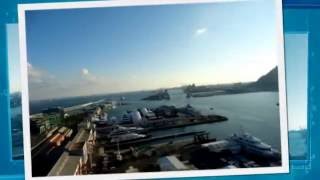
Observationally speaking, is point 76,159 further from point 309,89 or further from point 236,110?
point 309,89

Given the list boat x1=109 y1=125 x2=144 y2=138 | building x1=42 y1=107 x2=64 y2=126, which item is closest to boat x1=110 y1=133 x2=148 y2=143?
boat x1=109 y1=125 x2=144 y2=138

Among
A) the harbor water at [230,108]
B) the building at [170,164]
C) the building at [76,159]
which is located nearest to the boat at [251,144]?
the harbor water at [230,108]

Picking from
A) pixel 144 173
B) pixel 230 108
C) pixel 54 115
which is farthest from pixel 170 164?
pixel 54 115

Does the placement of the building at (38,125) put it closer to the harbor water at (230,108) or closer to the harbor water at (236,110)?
the harbor water at (230,108)

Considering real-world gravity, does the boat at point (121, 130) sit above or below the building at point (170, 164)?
above

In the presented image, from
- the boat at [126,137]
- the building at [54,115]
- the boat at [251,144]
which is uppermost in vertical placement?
the building at [54,115]

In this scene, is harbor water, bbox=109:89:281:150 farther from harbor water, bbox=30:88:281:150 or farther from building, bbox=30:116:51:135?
building, bbox=30:116:51:135
